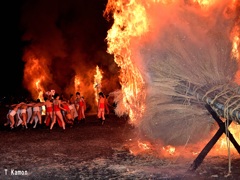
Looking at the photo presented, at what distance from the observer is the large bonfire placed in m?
6.04

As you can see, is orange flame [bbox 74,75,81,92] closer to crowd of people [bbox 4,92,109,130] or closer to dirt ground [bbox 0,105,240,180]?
crowd of people [bbox 4,92,109,130]

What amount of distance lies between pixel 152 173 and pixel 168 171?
14.0 inches

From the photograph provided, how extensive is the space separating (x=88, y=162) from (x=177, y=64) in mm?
3112

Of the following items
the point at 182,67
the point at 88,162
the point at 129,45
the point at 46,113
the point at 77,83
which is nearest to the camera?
the point at 182,67

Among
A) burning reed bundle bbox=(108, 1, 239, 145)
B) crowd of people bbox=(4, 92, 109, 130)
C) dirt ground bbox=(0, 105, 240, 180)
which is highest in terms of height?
burning reed bundle bbox=(108, 1, 239, 145)

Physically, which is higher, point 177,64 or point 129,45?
point 129,45

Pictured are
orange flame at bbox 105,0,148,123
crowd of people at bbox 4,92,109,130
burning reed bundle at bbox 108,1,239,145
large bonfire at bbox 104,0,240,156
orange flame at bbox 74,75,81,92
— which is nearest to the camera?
burning reed bundle at bbox 108,1,239,145

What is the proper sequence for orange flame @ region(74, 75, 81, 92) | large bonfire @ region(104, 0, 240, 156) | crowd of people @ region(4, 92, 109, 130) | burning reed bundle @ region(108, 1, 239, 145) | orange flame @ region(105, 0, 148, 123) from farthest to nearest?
orange flame @ region(74, 75, 81, 92) → crowd of people @ region(4, 92, 109, 130) → orange flame @ region(105, 0, 148, 123) → large bonfire @ region(104, 0, 240, 156) → burning reed bundle @ region(108, 1, 239, 145)

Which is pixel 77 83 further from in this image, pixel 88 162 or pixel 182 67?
pixel 182 67

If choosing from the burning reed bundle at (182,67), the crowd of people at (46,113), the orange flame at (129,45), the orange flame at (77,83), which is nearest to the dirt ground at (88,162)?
the burning reed bundle at (182,67)

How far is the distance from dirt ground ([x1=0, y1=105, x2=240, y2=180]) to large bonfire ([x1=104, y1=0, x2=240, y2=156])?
78 centimetres

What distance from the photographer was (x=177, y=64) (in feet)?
20.5

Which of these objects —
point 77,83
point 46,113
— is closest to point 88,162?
point 46,113

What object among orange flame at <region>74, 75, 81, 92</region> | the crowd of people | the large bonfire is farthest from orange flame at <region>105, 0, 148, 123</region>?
orange flame at <region>74, 75, 81, 92</region>
